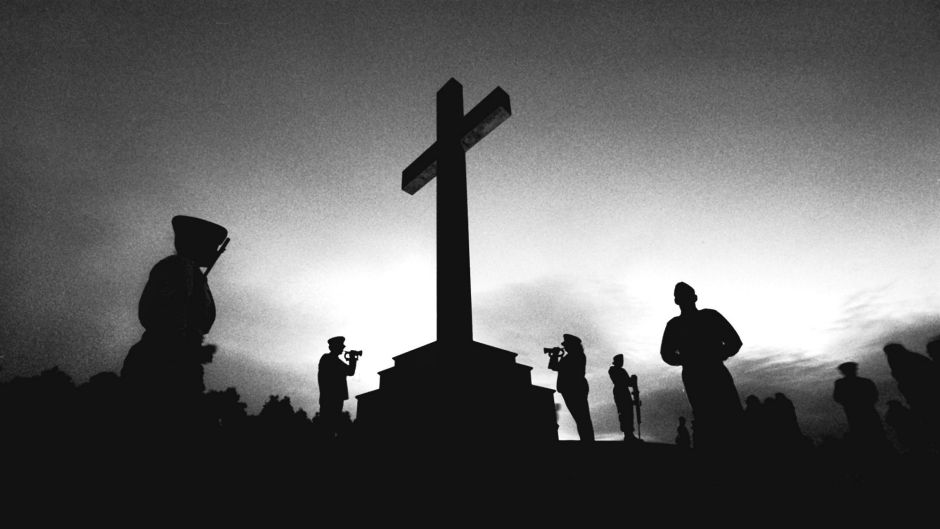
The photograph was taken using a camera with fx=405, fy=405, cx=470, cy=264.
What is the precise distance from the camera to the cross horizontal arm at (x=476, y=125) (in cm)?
734

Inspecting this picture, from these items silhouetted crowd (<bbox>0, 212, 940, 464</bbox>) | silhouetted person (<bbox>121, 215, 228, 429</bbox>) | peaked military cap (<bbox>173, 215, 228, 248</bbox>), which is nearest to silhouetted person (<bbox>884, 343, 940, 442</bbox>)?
silhouetted crowd (<bbox>0, 212, 940, 464</bbox>)

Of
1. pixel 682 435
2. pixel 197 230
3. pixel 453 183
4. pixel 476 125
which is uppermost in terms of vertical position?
pixel 476 125

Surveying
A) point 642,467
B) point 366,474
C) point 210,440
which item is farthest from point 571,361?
point 210,440

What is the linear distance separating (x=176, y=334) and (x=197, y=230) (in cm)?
89

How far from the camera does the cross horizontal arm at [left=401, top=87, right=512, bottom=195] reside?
734 cm

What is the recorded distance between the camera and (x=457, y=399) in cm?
538

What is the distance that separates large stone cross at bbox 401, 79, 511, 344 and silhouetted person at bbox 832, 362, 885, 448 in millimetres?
5907

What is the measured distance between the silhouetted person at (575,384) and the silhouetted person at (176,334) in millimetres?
6834

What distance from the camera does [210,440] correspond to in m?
2.49

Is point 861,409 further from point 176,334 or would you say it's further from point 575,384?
point 176,334

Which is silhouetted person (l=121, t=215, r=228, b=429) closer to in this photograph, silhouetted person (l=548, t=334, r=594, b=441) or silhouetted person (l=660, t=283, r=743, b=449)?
silhouetted person (l=660, t=283, r=743, b=449)

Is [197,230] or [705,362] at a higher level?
[197,230]

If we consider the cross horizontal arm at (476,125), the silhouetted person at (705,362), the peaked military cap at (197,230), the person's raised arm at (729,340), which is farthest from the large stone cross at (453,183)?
the peaked military cap at (197,230)

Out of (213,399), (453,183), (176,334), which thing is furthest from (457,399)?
(453,183)
